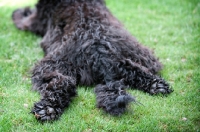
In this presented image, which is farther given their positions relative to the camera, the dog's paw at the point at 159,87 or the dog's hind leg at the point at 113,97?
the dog's paw at the point at 159,87

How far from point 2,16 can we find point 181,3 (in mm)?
4100

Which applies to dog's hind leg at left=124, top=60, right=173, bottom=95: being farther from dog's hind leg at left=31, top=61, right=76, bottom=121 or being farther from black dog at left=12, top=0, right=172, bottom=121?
dog's hind leg at left=31, top=61, right=76, bottom=121

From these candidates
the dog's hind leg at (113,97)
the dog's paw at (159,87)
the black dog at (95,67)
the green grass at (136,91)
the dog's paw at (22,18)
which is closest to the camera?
the green grass at (136,91)

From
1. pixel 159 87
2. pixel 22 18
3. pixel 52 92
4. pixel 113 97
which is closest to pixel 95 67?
pixel 113 97

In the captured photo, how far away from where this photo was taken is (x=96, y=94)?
404cm

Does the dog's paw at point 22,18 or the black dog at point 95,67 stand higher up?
the dog's paw at point 22,18

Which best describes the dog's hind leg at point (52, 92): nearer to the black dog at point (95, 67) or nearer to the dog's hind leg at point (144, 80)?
the black dog at point (95, 67)

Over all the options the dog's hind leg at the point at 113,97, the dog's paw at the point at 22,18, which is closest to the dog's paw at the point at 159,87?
the dog's hind leg at the point at 113,97

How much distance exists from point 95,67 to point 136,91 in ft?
2.04

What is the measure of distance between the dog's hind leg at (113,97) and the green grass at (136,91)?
0.08m

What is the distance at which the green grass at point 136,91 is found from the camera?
11.4 feet

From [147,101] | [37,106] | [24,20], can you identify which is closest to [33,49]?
[24,20]

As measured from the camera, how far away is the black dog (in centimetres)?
373

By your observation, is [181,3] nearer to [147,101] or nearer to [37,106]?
[147,101]
